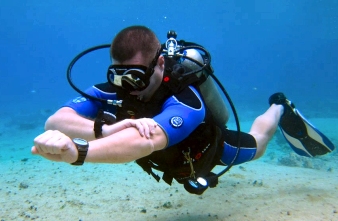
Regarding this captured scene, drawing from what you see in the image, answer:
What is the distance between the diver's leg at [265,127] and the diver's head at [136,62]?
9.18ft

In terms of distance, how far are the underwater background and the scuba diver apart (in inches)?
50.8

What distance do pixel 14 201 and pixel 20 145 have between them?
11656 millimetres

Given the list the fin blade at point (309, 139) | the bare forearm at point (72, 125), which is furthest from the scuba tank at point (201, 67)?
the fin blade at point (309, 139)

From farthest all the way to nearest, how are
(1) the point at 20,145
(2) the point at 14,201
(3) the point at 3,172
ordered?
(1) the point at 20,145 → (3) the point at 3,172 → (2) the point at 14,201

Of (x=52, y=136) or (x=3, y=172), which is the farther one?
(x=3, y=172)

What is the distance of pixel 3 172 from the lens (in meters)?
7.79

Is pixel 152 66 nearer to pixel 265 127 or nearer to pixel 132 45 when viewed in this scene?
pixel 132 45

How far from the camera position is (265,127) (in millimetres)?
5250

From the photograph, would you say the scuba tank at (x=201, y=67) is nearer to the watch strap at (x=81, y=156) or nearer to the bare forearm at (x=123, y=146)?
the bare forearm at (x=123, y=146)

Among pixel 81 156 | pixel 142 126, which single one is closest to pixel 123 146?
pixel 142 126

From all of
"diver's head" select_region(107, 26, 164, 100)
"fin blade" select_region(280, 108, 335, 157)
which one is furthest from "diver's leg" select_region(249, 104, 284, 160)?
"diver's head" select_region(107, 26, 164, 100)

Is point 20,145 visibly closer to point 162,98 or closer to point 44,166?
point 44,166

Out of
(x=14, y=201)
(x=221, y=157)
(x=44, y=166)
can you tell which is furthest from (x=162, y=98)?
(x=44, y=166)

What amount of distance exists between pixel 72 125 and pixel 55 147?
113 centimetres
